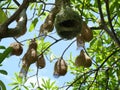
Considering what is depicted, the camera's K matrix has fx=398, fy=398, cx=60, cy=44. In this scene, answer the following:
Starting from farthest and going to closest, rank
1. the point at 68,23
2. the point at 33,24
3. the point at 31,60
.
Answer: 1. the point at 33,24
2. the point at 31,60
3. the point at 68,23

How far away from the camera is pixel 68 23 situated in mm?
1901

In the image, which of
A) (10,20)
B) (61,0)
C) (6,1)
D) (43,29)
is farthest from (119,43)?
(10,20)

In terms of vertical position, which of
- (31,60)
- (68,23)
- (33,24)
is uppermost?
(33,24)

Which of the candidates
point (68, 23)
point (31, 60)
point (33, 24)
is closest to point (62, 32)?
point (68, 23)

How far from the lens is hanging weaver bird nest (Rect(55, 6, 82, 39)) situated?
1827 millimetres

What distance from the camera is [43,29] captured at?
7.39 ft

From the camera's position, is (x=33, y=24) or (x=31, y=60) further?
(x=33, y=24)

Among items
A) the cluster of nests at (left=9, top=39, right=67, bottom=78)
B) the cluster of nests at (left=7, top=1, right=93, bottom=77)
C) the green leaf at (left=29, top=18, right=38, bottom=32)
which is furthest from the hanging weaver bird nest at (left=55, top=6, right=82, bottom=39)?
the green leaf at (left=29, top=18, right=38, bottom=32)

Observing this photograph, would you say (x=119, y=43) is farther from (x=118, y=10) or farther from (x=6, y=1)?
(x=6, y=1)

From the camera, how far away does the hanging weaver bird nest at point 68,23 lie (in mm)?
1827

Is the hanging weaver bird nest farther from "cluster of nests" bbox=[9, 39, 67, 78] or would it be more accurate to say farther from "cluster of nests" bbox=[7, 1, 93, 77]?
"cluster of nests" bbox=[9, 39, 67, 78]

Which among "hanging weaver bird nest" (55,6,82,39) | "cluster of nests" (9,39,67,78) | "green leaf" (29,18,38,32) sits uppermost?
"green leaf" (29,18,38,32)

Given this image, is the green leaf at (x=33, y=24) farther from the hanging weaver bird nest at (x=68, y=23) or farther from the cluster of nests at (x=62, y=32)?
the hanging weaver bird nest at (x=68, y=23)

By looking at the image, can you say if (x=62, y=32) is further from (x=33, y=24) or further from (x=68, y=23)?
(x=33, y=24)
